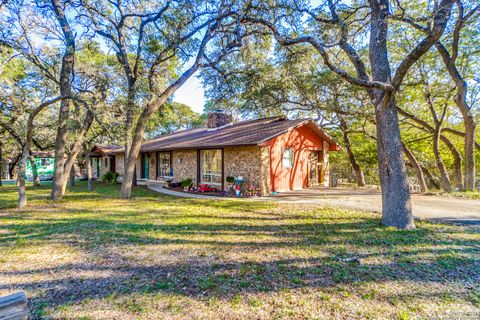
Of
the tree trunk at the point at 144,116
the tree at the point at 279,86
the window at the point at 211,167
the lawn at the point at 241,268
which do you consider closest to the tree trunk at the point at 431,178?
the tree at the point at 279,86

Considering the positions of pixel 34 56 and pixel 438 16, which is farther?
pixel 34 56

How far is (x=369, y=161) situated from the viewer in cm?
2016

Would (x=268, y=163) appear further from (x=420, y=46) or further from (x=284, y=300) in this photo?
(x=284, y=300)

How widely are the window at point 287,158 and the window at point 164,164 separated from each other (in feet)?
27.7

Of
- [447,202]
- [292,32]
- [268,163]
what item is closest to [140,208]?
[268,163]

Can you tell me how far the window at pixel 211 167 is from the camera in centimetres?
1337

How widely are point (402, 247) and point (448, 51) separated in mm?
12052

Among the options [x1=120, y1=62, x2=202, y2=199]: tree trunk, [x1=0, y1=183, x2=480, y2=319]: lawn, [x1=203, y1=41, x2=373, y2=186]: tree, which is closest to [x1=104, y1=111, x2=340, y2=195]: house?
[x1=203, y1=41, x2=373, y2=186]: tree

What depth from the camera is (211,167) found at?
13.9m

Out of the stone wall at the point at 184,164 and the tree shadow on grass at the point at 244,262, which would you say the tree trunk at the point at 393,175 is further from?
the stone wall at the point at 184,164

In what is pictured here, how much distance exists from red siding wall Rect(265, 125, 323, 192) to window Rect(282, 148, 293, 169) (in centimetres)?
17

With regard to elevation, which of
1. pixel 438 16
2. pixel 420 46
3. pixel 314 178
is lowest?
pixel 314 178

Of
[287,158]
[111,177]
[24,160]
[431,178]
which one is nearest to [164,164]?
[111,177]

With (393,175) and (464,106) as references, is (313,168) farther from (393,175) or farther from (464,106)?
(393,175)
